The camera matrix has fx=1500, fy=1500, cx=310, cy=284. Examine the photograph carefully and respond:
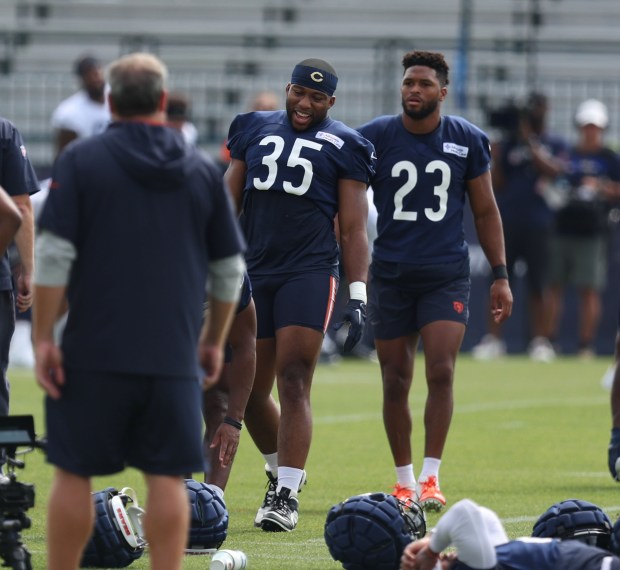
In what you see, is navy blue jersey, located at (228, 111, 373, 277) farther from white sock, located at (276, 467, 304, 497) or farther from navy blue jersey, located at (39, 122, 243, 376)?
navy blue jersey, located at (39, 122, 243, 376)

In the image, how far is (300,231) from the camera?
23.7 ft

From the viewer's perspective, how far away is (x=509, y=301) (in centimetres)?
795

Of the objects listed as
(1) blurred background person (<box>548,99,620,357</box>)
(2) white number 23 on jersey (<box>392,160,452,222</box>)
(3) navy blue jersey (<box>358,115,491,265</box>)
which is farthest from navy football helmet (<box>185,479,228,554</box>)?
(1) blurred background person (<box>548,99,620,357</box>)

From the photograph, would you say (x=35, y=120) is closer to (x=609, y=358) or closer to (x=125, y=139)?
(x=609, y=358)

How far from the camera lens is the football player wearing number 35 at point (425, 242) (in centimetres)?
783

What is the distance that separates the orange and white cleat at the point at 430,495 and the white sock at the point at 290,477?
0.74 metres

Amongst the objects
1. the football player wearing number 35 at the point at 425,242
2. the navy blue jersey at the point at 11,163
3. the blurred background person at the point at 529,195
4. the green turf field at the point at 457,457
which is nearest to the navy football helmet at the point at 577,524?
the green turf field at the point at 457,457

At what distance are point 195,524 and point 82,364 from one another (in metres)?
1.59

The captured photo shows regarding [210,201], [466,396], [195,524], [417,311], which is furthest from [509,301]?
[466,396]

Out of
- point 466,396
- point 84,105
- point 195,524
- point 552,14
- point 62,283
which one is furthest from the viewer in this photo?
point 552,14

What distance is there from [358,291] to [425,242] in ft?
3.00

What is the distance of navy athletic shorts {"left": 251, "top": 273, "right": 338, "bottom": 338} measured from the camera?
713cm

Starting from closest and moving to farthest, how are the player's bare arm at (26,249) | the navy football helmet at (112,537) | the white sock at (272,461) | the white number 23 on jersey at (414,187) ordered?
the navy football helmet at (112,537) < the player's bare arm at (26,249) < the white sock at (272,461) < the white number 23 on jersey at (414,187)

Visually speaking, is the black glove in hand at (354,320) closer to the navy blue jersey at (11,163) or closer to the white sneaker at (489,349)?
the navy blue jersey at (11,163)
